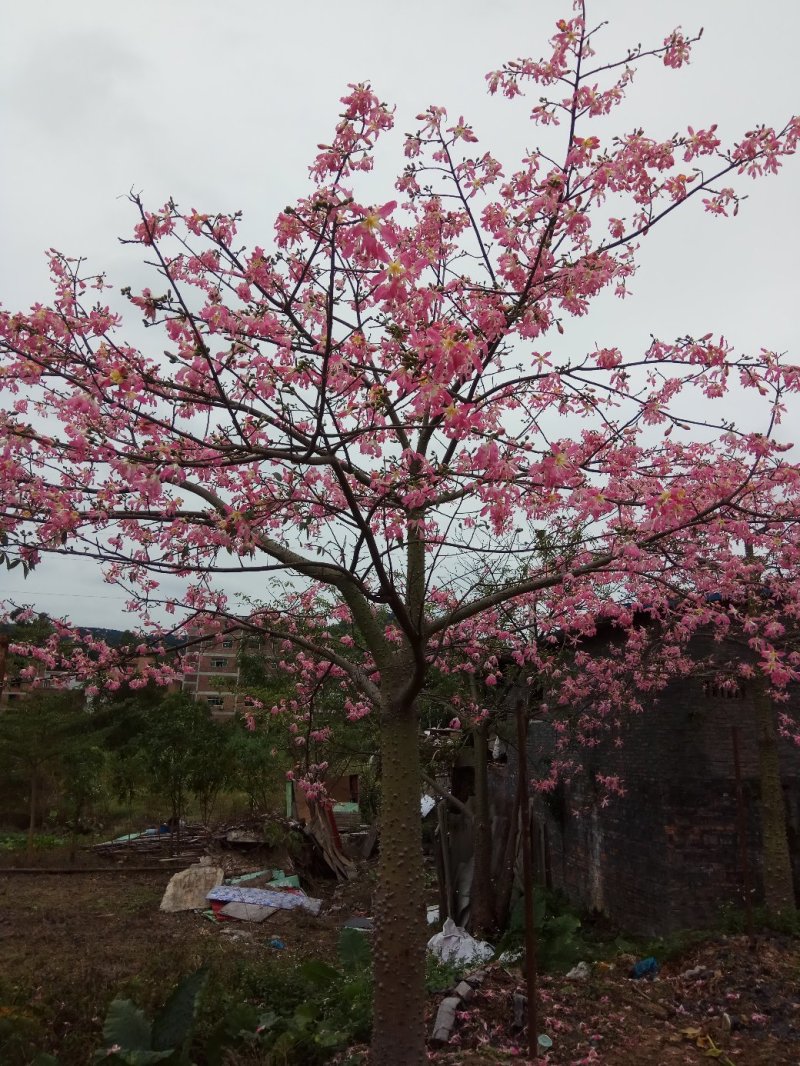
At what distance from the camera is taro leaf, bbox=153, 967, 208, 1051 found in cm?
493

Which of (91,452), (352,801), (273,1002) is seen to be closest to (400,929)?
(273,1002)

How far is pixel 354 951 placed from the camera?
7582 millimetres

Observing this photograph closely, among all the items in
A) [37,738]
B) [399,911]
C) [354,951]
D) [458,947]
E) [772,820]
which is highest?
[37,738]

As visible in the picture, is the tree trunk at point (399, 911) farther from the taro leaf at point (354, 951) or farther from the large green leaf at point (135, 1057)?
the taro leaf at point (354, 951)

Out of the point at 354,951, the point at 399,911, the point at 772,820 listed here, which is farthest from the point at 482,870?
the point at 399,911

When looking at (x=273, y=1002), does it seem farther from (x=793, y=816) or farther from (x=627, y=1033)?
(x=793, y=816)

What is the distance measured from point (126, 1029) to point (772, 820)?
715cm

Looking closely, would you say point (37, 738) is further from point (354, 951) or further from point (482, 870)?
point (354, 951)

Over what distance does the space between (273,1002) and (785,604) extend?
6.70 meters

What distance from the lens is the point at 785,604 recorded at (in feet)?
28.7

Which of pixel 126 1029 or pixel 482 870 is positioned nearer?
pixel 126 1029

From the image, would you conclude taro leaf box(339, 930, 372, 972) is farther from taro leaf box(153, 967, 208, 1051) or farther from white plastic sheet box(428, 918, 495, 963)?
taro leaf box(153, 967, 208, 1051)

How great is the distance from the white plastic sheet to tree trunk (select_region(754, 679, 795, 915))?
3.36m

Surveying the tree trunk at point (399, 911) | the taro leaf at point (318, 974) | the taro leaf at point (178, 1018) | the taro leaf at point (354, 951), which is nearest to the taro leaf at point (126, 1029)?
the taro leaf at point (178, 1018)
